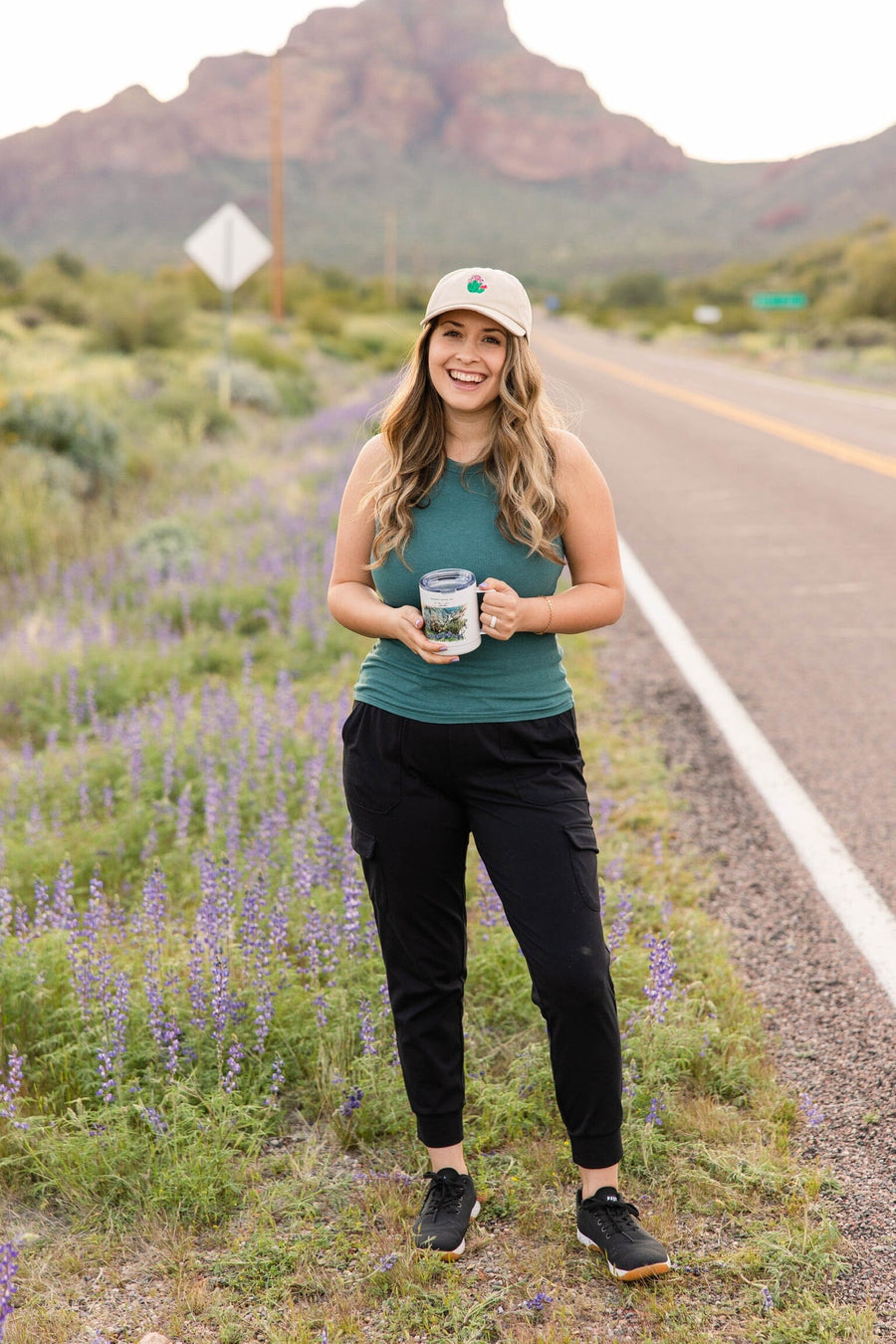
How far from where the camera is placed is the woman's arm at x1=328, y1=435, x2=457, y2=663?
2555 mm

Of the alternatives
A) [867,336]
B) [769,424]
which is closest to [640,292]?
[867,336]

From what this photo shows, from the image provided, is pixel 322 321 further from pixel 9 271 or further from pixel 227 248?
pixel 227 248

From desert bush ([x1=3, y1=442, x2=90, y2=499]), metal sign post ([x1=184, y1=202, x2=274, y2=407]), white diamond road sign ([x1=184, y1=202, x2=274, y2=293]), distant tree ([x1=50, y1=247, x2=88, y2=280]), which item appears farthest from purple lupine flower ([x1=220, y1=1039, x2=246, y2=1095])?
distant tree ([x1=50, y1=247, x2=88, y2=280])

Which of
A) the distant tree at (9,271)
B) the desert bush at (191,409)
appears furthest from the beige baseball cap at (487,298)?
the distant tree at (9,271)

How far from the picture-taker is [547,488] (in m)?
2.44

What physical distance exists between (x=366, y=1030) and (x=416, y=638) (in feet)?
3.64

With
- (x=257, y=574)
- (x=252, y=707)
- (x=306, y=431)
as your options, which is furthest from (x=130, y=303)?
(x=252, y=707)

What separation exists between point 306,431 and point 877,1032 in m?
11.5

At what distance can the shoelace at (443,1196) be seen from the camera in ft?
8.33

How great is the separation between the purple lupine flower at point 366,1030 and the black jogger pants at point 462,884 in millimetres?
316

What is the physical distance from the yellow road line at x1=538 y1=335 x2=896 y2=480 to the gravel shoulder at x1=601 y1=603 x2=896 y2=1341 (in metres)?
8.70

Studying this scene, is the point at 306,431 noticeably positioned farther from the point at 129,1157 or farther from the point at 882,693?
the point at 129,1157

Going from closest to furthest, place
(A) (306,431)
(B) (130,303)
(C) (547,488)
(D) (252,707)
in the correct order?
(C) (547,488)
(D) (252,707)
(A) (306,431)
(B) (130,303)

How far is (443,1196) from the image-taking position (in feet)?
8.43
